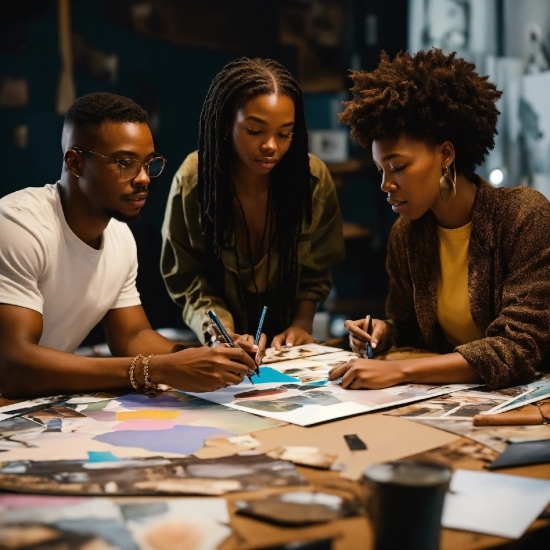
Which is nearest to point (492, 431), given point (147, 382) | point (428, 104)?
point (147, 382)

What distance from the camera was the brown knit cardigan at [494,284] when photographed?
5.66ft

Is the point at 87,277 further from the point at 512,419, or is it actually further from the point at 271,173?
the point at 512,419

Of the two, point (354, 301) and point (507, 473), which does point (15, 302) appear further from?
point (354, 301)

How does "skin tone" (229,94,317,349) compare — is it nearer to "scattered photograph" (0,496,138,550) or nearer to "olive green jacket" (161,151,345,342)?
"olive green jacket" (161,151,345,342)

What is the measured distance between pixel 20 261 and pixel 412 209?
3.24ft

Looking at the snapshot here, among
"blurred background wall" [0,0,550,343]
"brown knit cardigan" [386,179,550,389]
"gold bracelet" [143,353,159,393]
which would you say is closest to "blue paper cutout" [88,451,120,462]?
"gold bracelet" [143,353,159,393]

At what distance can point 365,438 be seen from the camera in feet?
4.36

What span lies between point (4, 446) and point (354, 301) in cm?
272

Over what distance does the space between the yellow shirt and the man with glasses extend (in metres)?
0.51

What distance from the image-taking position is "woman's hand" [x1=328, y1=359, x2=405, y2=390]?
65.8 inches

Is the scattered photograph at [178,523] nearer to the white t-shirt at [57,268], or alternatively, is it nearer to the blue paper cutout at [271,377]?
the blue paper cutout at [271,377]

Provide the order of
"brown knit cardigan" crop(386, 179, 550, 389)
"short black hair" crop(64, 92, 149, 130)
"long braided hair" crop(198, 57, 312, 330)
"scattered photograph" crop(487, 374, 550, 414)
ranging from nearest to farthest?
1. "scattered photograph" crop(487, 374, 550, 414)
2. "brown knit cardigan" crop(386, 179, 550, 389)
3. "short black hair" crop(64, 92, 149, 130)
4. "long braided hair" crop(198, 57, 312, 330)

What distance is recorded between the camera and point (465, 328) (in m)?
2.04

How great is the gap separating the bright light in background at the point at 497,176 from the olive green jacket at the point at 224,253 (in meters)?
1.08
